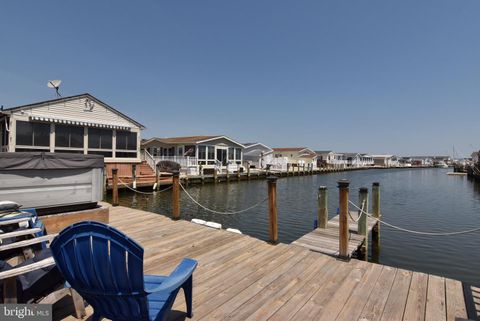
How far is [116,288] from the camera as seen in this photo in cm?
187

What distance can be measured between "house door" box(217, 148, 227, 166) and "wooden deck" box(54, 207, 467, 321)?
86.8 ft

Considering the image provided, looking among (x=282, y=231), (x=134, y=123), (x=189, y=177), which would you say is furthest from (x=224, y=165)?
(x=282, y=231)

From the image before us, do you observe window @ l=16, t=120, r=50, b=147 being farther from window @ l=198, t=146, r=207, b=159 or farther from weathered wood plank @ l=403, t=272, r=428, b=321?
weathered wood plank @ l=403, t=272, r=428, b=321

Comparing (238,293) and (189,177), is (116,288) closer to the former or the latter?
(238,293)

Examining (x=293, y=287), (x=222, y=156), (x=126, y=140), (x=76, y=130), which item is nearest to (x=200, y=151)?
(x=222, y=156)

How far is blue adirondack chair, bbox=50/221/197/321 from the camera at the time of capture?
1.80 metres

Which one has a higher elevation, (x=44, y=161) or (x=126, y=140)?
(x=126, y=140)

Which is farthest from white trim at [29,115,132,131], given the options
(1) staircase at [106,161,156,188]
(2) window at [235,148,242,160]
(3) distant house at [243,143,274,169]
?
(3) distant house at [243,143,274,169]

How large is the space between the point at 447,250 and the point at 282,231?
5378mm

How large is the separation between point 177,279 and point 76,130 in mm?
19249

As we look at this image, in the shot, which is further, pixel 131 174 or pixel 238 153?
pixel 238 153

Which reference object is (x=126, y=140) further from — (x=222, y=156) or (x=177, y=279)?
(x=177, y=279)

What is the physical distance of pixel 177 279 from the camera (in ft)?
7.07

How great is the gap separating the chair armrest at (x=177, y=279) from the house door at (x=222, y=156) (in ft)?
95.5
